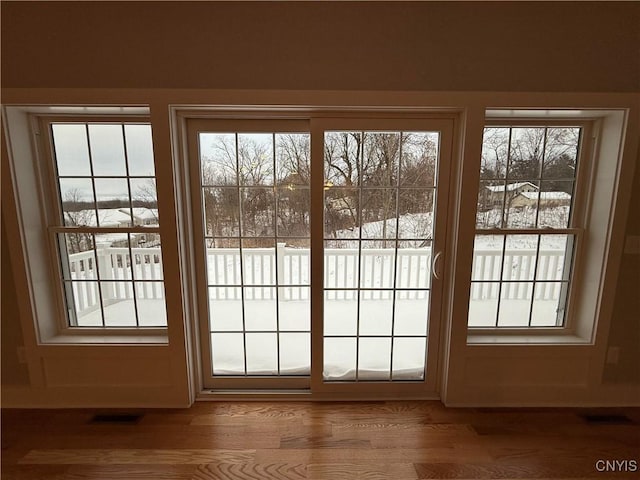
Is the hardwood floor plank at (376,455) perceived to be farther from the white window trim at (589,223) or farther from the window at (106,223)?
the window at (106,223)

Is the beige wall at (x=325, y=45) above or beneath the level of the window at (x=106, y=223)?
above

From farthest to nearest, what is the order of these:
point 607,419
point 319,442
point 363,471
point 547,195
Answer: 1. point 547,195
2. point 607,419
3. point 319,442
4. point 363,471

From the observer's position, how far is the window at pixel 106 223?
73.5 inches

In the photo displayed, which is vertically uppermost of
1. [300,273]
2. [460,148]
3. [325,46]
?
[325,46]

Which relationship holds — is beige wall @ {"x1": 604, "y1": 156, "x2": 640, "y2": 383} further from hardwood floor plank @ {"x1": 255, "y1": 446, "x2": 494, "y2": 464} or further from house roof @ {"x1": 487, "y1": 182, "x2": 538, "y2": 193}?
hardwood floor plank @ {"x1": 255, "y1": 446, "x2": 494, "y2": 464}

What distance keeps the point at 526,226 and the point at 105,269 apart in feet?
9.66

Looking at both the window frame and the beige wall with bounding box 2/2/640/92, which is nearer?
the beige wall with bounding box 2/2/640/92

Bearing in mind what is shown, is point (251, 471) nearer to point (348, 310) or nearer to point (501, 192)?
point (348, 310)

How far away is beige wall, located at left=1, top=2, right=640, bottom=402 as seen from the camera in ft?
5.13

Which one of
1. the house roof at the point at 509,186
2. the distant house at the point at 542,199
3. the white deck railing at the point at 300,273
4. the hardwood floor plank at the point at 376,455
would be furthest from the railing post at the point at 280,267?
the distant house at the point at 542,199

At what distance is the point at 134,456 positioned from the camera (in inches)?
63.1

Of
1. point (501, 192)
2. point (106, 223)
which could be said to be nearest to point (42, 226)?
point (106, 223)

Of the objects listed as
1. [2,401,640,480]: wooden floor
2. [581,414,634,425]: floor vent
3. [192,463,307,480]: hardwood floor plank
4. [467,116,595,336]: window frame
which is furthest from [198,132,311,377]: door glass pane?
[581,414,634,425]: floor vent

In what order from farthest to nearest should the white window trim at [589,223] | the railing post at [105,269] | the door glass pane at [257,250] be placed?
the railing post at [105,269] < the door glass pane at [257,250] < the white window trim at [589,223]
